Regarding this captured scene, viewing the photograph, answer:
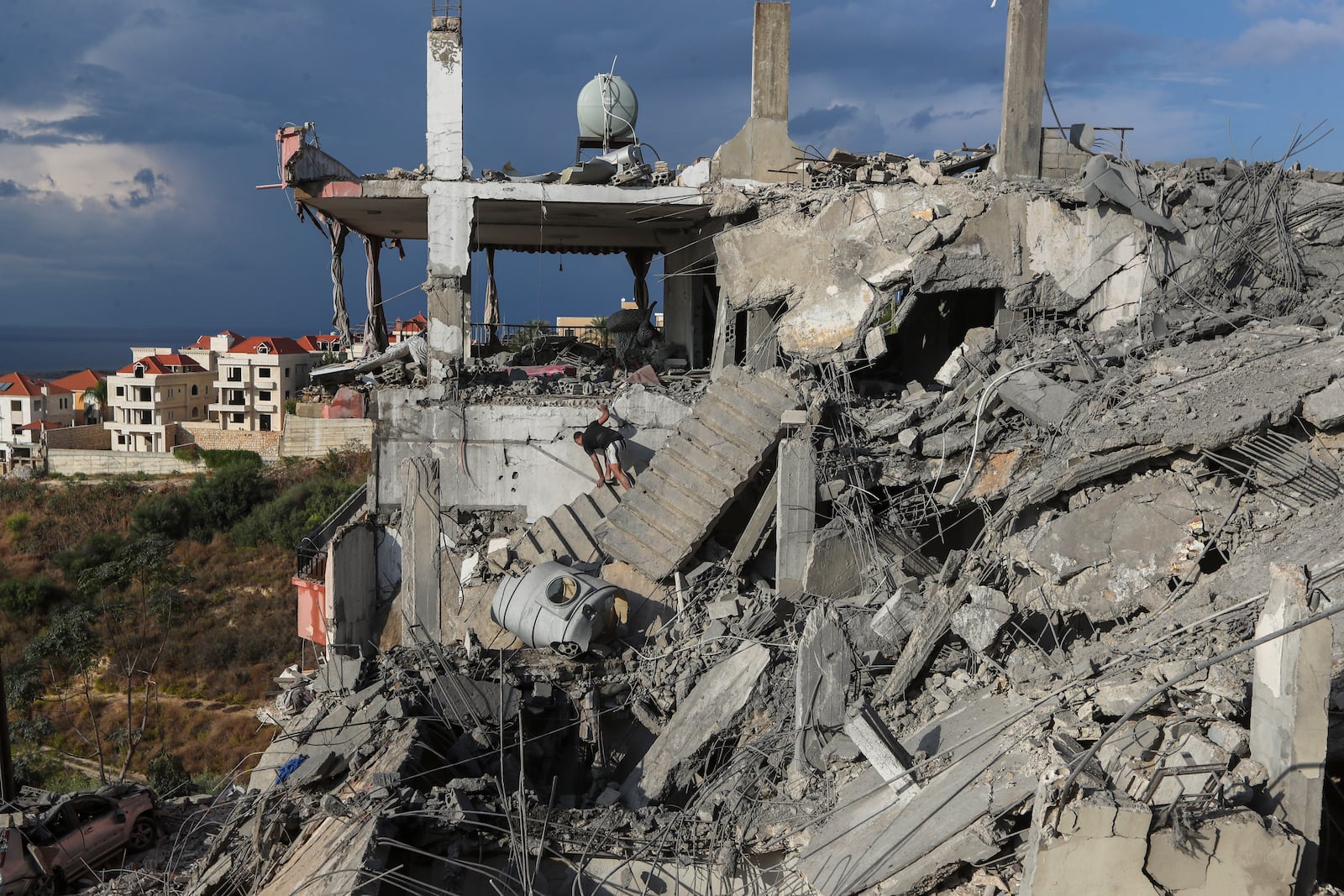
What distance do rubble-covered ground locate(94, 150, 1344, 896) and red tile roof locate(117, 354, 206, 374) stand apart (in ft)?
121

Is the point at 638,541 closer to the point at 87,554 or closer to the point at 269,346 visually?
the point at 87,554

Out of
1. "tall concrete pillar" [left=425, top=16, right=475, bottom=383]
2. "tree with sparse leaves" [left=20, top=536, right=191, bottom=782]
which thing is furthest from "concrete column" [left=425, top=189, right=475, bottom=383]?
"tree with sparse leaves" [left=20, top=536, right=191, bottom=782]

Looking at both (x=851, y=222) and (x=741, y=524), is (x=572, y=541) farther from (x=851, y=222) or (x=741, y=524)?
(x=851, y=222)

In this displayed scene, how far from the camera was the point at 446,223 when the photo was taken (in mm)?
13141

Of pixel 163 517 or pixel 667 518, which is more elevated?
pixel 667 518

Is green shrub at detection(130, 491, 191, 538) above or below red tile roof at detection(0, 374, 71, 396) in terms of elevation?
below

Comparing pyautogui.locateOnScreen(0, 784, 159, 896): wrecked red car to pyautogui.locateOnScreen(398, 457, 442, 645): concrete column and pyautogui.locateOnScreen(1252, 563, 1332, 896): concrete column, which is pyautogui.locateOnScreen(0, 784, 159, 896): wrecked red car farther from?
pyautogui.locateOnScreen(1252, 563, 1332, 896): concrete column

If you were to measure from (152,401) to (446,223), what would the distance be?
118ft

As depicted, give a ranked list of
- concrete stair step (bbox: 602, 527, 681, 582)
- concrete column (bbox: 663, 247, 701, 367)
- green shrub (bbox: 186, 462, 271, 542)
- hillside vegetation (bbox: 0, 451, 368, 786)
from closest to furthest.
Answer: concrete stair step (bbox: 602, 527, 681, 582) → concrete column (bbox: 663, 247, 701, 367) → hillside vegetation (bbox: 0, 451, 368, 786) → green shrub (bbox: 186, 462, 271, 542)

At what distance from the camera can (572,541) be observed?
11.3 m

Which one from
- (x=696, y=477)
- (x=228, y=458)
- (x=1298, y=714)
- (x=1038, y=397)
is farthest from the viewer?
(x=228, y=458)

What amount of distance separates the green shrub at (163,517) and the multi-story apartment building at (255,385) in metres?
7.17

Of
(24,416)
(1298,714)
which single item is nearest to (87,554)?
(24,416)

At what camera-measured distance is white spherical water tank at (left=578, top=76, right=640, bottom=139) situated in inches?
623
